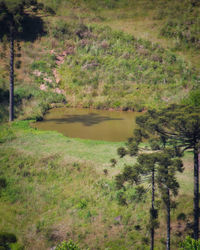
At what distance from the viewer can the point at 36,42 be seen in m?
42.1

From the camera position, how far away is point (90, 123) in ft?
84.2

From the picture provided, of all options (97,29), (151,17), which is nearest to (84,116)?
(97,29)

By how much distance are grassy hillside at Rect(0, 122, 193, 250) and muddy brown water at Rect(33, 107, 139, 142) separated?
362 cm

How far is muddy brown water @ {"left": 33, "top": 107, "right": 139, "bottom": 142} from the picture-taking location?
22531mm

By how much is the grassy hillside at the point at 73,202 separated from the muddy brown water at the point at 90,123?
143 inches

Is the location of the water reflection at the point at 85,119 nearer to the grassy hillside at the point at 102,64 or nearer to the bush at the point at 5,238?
the grassy hillside at the point at 102,64

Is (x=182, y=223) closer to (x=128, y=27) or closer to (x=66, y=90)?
(x=66, y=90)

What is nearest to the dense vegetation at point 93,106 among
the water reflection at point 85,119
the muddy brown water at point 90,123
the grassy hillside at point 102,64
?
the grassy hillside at point 102,64

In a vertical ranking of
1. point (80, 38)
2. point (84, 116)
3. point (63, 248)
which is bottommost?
point (84, 116)

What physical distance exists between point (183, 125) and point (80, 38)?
38.3 meters

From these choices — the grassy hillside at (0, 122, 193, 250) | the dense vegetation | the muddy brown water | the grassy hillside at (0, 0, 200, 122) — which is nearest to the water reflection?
the muddy brown water

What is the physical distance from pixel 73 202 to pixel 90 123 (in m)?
12.9

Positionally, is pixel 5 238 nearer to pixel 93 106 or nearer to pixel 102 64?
pixel 93 106

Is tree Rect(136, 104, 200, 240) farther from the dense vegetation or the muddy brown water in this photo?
the muddy brown water
